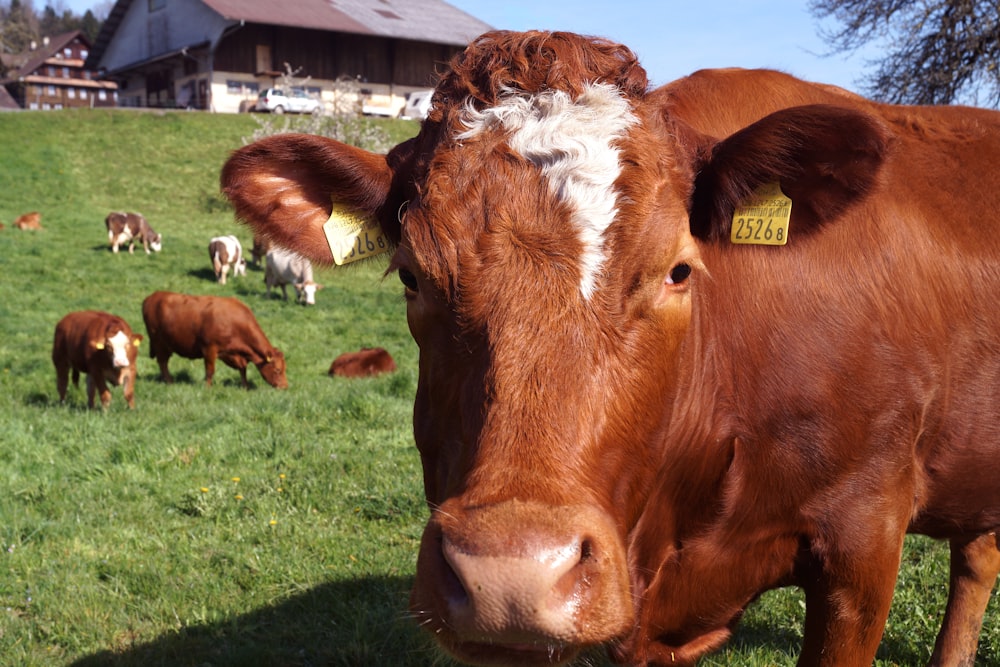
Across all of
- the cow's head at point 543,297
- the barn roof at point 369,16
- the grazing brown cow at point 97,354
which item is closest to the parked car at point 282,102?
the barn roof at point 369,16

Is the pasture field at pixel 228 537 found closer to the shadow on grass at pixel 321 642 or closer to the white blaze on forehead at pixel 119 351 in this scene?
the shadow on grass at pixel 321 642

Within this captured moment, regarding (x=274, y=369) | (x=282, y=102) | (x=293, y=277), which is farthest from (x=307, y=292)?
(x=282, y=102)

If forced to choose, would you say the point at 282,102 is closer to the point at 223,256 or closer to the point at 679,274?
the point at 223,256

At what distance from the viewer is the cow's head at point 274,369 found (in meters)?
13.5

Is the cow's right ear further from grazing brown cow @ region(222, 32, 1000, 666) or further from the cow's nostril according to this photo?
the cow's nostril

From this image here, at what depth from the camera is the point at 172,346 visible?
46.1ft

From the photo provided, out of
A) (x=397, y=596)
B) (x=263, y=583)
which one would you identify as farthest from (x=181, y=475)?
(x=397, y=596)

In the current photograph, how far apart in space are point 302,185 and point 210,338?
1147cm

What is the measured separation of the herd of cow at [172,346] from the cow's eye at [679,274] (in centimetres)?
698

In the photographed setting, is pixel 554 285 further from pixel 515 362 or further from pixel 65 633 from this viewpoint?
pixel 65 633

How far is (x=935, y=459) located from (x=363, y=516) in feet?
Answer: 11.8

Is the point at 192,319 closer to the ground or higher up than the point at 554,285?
closer to the ground

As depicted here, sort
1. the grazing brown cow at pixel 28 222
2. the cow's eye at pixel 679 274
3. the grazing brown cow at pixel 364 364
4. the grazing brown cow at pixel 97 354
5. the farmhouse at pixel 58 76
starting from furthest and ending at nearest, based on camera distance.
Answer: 1. the farmhouse at pixel 58 76
2. the grazing brown cow at pixel 28 222
3. the grazing brown cow at pixel 364 364
4. the grazing brown cow at pixel 97 354
5. the cow's eye at pixel 679 274

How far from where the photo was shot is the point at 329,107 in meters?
42.8
